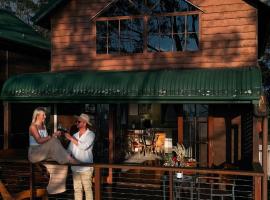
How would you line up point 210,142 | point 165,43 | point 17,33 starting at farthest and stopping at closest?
point 17,33 → point 165,43 → point 210,142

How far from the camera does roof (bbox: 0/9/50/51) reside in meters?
17.2

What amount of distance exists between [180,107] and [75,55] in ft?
12.7

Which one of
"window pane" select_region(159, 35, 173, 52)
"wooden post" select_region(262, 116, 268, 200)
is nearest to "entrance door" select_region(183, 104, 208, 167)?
"window pane" select_region(159, 35, 173, 52)

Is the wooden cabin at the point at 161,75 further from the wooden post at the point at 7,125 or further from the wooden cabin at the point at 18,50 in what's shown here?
the wooden cabin at the point at 18,50

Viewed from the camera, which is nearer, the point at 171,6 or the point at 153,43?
the point at 171,6

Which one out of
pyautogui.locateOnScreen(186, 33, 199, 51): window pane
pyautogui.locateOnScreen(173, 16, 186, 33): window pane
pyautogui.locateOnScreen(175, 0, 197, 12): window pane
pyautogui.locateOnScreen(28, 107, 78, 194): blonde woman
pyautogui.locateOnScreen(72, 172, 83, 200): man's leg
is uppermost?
pyautogui.locateOnScreen(175, 0, 197, 12): window pane

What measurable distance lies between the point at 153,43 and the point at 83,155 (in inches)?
229

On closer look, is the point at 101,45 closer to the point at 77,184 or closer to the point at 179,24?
→ the point at 179,24

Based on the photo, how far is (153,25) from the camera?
12602mm

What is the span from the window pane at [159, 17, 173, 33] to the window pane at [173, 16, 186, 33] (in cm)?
16

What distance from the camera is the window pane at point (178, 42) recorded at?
1231 cm

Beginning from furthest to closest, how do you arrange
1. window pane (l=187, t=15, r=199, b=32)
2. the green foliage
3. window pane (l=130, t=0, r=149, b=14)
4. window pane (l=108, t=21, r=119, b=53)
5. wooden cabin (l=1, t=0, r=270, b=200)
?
the green foliage < window pane (l=108, t=21, r=119, b=53) < window pane (l=130, t=0, r=149, b=14) < window pane (l=187, t=15, r=199, b=32) < wooden cabin (l=1, t=0, r=270, b=200)

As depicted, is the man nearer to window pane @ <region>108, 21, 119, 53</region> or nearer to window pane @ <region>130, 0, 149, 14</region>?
window pane @ <region>108, 21, 119, 53</region>

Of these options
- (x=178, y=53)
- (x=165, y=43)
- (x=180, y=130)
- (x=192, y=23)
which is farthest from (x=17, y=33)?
(x=180, y=130)
